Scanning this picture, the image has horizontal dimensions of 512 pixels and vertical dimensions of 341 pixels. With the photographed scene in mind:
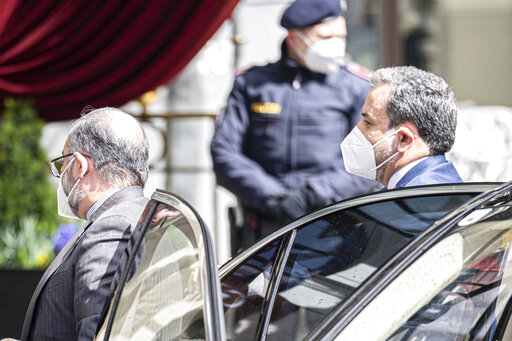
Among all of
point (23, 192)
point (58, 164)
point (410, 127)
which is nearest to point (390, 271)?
point (410, 127)

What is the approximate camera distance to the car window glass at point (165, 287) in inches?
57.6

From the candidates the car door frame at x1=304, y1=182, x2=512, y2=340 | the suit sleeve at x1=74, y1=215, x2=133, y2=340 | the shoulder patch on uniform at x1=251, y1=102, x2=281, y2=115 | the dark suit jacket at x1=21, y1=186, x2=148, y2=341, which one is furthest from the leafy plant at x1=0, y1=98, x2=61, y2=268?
the car door frame at x1=304, y1=182, x2=512, y2=340

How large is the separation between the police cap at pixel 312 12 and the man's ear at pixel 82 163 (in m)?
1.71

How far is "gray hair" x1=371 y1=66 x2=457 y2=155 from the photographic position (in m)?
2.26

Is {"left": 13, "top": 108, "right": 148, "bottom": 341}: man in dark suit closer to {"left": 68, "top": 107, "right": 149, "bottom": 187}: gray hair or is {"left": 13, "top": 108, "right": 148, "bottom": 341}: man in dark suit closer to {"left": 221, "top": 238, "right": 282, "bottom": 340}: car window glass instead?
{"left": 68, "top": 107, "right": 149, "bottom": 187}: gray hair

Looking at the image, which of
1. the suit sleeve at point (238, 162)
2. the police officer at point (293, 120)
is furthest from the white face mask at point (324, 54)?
the suit sleeve at point (238, 162)

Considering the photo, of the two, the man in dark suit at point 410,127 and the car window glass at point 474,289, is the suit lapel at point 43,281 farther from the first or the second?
the car window glass at point 474,289

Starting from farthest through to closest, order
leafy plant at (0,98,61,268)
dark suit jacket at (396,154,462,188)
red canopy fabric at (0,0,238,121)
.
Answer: leafy plant at (0,98,61,268)
red canopy fabric at (0,0,238,121)
dark suit jacket at (396,154,462,188)

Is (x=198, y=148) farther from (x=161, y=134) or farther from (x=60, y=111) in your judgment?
(x=60, y=111)

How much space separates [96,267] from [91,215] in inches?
11.9

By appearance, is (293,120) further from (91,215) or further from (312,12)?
(91,215)

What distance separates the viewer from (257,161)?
12.0ft

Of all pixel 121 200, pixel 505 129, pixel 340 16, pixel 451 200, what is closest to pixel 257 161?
pixel 340 16

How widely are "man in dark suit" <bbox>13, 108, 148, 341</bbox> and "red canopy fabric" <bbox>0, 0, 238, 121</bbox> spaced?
2.06 metres
